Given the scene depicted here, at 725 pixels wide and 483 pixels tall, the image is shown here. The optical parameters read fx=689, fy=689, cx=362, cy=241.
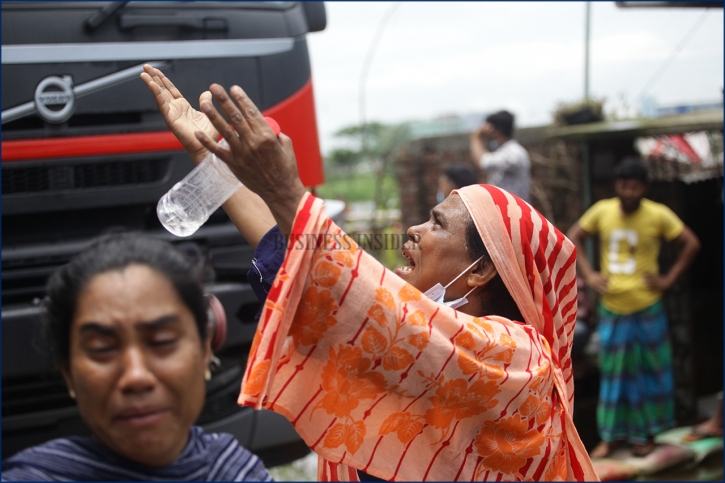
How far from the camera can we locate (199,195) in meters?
1.81

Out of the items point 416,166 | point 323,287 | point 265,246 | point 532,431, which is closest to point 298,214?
point 323,287

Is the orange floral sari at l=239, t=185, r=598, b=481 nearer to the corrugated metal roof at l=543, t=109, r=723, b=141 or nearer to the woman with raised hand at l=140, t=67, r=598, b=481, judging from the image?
the woman with raised hand at l=140, t=67, r=598, b=481

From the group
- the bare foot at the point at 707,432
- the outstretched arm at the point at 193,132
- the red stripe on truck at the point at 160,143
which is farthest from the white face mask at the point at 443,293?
the bare foot at the point at 707,432

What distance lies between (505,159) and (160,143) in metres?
2.45

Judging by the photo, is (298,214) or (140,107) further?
(140,107)

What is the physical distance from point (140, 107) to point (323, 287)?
7.01ft

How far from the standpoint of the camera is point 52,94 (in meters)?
2.99

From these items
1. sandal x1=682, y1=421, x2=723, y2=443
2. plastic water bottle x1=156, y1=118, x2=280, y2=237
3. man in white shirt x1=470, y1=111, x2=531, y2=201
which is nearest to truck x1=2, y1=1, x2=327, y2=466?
plastic water bottle x1=156, y1=118, x2=280, y2=237

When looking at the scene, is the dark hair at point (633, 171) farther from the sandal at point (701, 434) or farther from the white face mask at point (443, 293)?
the white face mask at point (443, 293)

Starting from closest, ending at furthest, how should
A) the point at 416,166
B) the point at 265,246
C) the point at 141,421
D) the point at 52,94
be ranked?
the point at 141,421, the point at 265,246, the point at 52,94, the point at 416,166

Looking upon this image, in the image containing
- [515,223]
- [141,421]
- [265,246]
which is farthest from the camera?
[515,223]

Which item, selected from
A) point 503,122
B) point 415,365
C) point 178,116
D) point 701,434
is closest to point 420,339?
point 415,365

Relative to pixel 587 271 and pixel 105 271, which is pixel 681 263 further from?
pixel 105 271

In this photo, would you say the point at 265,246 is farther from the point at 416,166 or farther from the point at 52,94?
the point at 416,166
